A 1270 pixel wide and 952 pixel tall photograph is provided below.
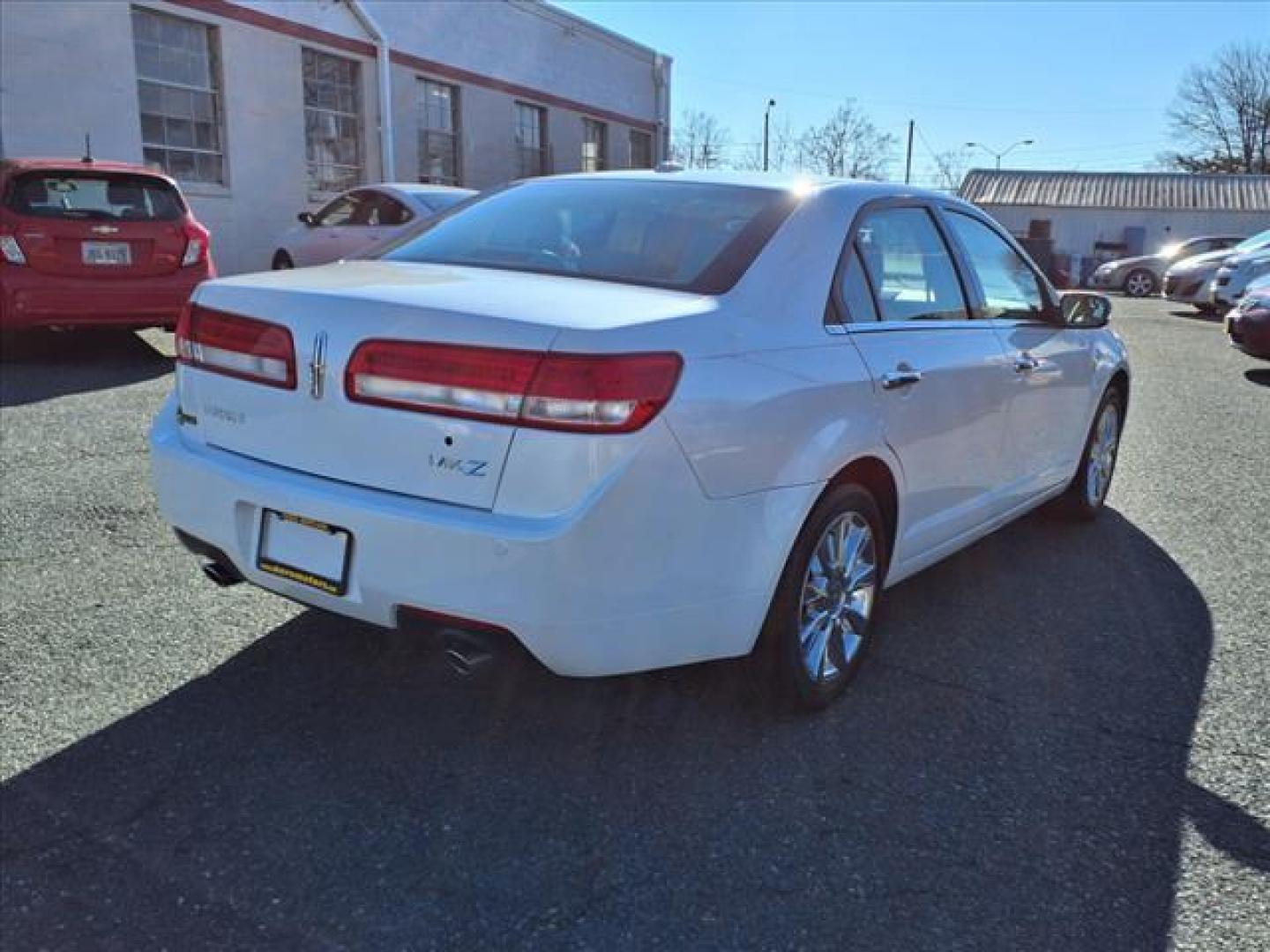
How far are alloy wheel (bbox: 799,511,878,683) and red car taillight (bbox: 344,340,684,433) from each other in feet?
2.67

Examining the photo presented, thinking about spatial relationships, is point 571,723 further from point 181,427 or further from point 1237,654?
point 1237,654

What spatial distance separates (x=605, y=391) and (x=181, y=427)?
1442 millimetres

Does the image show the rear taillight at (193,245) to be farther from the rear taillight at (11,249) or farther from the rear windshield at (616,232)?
the rear windshield at (616,232)

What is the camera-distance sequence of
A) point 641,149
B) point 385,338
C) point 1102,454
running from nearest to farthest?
point 385,338 < point 1102,454 < point 641,149

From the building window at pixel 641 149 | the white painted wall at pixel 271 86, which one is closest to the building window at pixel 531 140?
the white painted wall at pixel 271 86

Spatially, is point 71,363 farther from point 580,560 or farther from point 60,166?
point 580,560

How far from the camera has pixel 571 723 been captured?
3041 mm

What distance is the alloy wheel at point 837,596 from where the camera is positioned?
304 centimetres

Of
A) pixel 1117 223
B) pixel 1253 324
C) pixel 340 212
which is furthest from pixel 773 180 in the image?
pixel 1117 223

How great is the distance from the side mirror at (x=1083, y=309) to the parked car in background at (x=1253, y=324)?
741 centimetres

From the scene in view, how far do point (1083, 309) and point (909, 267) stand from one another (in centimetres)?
145

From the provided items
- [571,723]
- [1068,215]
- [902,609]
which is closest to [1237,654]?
[902,609]

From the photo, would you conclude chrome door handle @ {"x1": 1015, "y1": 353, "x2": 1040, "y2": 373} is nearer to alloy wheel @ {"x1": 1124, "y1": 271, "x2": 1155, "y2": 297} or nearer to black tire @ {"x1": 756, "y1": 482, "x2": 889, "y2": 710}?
black tire @ {"x1": 756, "y1": 482, "x2": 889, "y2": 710}

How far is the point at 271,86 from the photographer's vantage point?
15.1 metres
